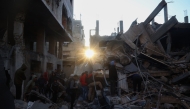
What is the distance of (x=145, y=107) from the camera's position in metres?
5.64

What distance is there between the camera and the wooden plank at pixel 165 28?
11483mm

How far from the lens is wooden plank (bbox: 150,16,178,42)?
452 inches

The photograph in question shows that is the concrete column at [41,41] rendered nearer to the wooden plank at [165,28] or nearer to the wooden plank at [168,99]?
the wooden plank at [165,28]

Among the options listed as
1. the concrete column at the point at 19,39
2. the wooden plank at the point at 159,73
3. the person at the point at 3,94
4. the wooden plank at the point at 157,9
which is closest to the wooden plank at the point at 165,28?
the wooden plank at the point at 157,9

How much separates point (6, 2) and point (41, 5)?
1.74 m

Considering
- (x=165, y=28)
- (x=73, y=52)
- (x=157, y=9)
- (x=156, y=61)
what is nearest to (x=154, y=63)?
(x=156, y=61)

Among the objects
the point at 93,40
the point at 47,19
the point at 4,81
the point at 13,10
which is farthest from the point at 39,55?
the point at 93,40

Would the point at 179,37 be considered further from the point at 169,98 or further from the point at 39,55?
the point at 39,55

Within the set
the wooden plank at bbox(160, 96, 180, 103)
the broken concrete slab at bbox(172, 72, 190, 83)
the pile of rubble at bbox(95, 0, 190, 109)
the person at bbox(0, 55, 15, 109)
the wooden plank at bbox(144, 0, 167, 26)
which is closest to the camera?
the person at bbox(0, 55, 15, 109)

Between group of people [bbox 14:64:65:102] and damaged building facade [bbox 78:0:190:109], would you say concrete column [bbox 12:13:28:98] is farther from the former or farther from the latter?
damaged building facade [bbox 78:0:190:109]

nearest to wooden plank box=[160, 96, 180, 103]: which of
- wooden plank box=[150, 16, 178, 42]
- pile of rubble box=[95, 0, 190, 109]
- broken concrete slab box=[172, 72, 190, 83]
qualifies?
pile of rubble box=[95, 0, 190, 109]

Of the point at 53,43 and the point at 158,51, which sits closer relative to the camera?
the point at 158,51

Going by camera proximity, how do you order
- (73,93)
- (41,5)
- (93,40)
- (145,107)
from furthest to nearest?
(93,40), (41,5), (73,93), (145,107)

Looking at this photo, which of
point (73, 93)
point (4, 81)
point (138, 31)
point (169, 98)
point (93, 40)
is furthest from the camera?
point (93, 40)
